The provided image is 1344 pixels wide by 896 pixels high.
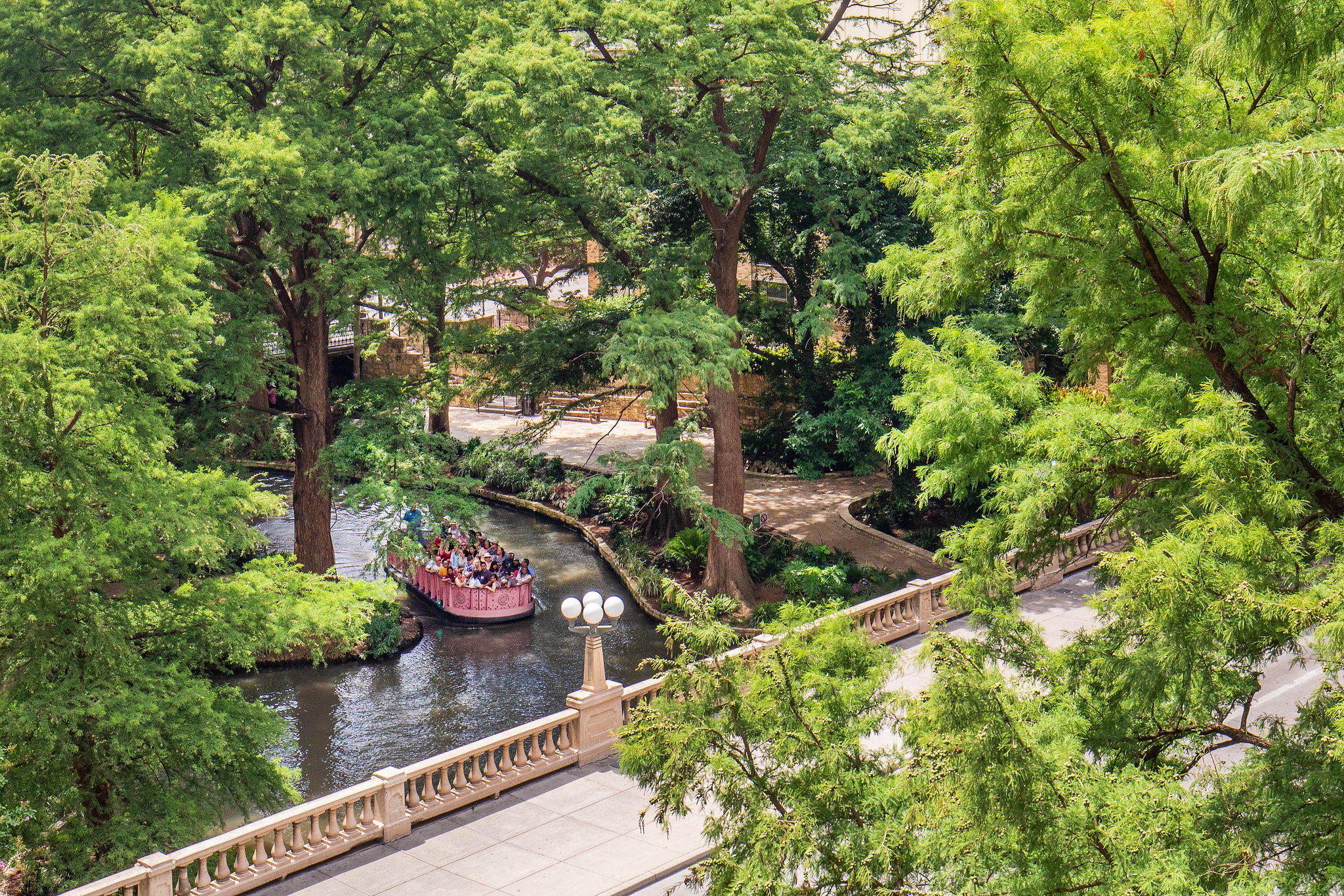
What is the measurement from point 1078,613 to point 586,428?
30.9 meters

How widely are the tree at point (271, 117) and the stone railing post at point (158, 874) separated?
38.5 feet

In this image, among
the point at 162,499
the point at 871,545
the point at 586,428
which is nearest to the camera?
the point at 162,499

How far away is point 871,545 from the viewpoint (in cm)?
3195

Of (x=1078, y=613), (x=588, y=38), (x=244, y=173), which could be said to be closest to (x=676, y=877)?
(x=1078, y=613)

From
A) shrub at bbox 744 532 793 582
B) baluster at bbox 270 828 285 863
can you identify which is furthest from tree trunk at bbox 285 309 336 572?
baluster at bbox 270 828 285 863

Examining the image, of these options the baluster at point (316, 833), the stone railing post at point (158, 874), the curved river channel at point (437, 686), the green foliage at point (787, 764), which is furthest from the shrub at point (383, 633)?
the green foliage at point (787, 764)

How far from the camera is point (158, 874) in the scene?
A: 1284cm

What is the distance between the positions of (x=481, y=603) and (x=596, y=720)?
42.1ft

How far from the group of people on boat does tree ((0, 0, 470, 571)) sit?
437cm

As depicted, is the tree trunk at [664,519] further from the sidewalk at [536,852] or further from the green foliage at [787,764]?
the green foliage at [787,764]

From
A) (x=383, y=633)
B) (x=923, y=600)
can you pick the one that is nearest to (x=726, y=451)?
(x=923, y=600)

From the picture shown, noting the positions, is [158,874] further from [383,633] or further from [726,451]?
[726,451]

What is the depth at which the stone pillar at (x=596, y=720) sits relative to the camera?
17656 mm

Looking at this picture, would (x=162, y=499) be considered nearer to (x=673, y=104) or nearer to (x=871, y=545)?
(x=673, y=104)
